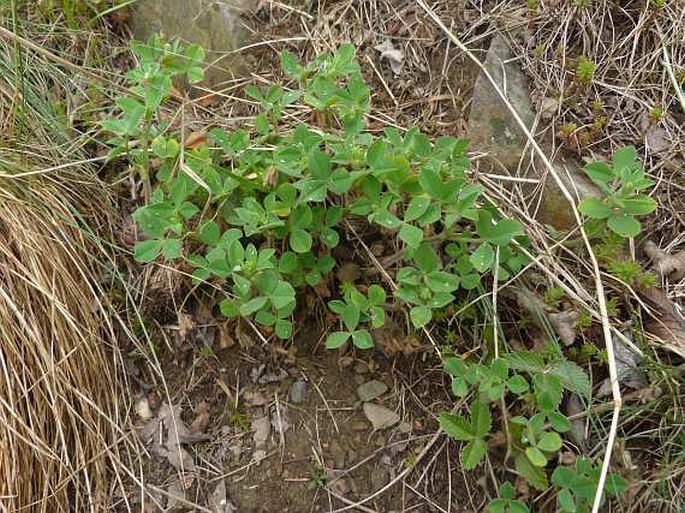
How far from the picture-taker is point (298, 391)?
2.01 m

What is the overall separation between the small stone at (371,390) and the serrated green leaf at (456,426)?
0.23m

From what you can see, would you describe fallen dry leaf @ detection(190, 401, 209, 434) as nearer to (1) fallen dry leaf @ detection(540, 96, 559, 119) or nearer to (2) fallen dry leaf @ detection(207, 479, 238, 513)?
(2) fallen dry leaf @ detection(207, 479, 238, 513)

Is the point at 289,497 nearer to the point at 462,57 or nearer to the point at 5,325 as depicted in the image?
the point at 5,325

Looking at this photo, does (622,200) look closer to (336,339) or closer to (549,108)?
(549,108)

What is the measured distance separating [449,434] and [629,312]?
0.55 meters

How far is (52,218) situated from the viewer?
6.91ft

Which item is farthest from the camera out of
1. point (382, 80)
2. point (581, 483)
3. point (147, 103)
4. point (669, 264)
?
point (382, 80)

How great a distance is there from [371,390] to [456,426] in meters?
0.27

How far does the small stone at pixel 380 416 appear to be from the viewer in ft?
6.44

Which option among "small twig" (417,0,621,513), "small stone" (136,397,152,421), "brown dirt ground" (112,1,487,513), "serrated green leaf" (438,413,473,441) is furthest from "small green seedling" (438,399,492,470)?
"small stone" (136,397,152,421)

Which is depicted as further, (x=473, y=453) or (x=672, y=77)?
(x=672, y=77)

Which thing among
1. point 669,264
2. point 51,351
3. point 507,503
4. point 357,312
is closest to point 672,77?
point 669,264

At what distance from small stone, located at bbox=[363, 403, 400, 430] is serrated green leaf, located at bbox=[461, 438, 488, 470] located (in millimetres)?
229

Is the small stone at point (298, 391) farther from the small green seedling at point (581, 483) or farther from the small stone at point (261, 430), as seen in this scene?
the small green seedling at point (581, 483)
